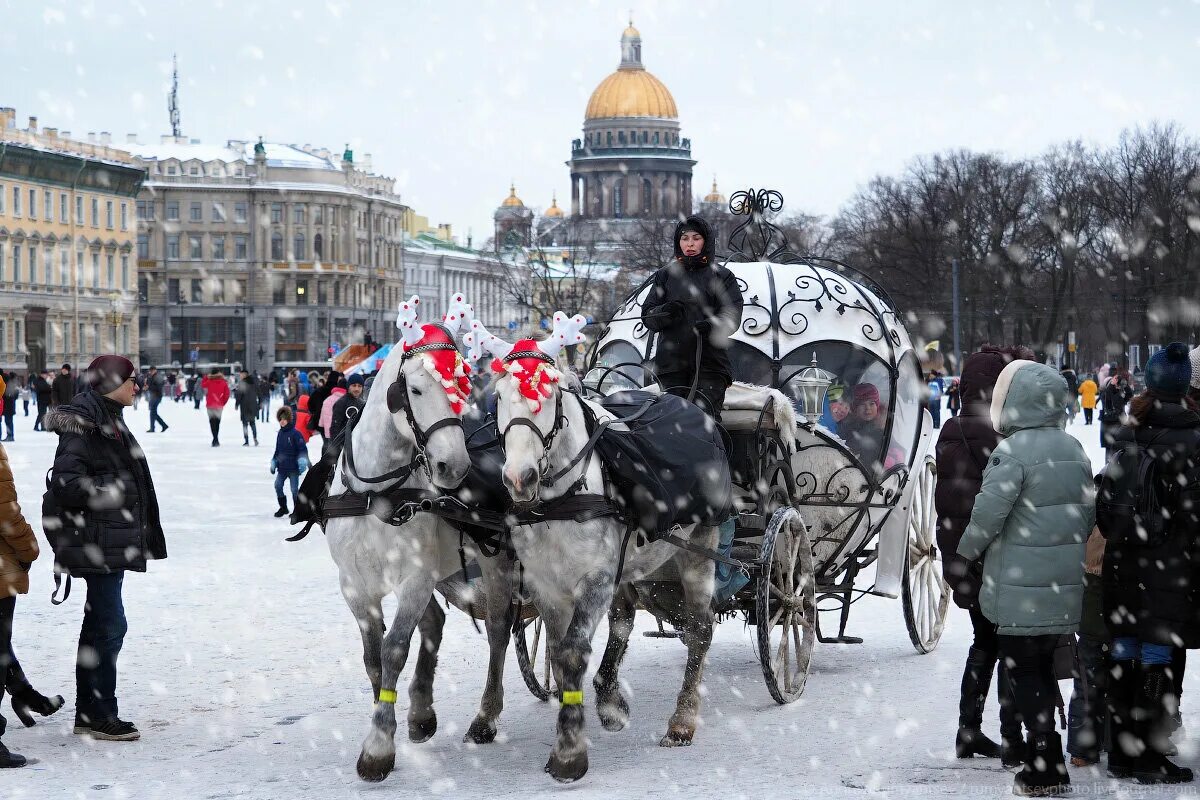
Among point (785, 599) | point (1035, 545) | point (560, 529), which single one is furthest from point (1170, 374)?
point (785, 599)

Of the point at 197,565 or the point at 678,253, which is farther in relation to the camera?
the point at 197,565

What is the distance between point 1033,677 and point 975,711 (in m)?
0.73

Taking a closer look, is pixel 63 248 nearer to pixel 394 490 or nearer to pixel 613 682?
pixel 613 682

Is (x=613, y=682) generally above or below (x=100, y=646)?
below

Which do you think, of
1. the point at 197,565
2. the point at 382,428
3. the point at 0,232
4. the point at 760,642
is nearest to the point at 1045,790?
the point at 760,642

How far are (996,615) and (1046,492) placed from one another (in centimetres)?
47

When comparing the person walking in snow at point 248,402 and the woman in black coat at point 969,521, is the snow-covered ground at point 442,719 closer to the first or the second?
the woman in black coat at point 969,521

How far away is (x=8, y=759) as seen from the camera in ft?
23.7

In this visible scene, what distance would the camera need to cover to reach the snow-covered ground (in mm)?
6938

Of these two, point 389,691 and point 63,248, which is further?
point 63,248

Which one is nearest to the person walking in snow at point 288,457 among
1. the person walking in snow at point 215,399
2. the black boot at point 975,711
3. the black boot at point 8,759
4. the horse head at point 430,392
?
the black boot at point 8,759

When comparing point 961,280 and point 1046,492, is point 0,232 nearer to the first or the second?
point 961,280

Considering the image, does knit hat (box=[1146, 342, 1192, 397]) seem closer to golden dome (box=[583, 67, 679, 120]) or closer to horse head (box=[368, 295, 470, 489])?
horse head (box=[368, 295, 470, 489])

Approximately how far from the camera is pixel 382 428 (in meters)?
7.03
